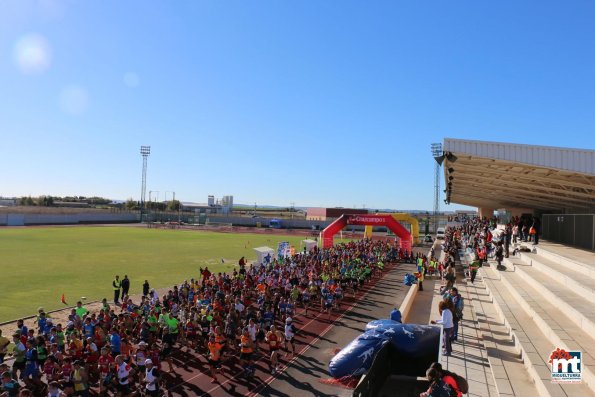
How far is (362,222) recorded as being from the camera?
36969mm

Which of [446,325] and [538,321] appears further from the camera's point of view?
[538,321]

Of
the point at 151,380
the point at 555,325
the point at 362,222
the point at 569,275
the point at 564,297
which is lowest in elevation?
the point at 151,380

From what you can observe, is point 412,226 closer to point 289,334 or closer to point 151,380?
point 289,334

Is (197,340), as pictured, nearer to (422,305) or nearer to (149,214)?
(422,305)

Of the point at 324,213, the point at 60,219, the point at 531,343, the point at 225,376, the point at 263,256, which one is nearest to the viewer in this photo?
the point at 531,343

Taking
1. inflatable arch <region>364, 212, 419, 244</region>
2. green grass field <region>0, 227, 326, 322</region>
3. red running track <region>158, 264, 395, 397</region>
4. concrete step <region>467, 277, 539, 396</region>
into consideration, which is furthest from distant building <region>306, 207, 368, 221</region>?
red running track <region>158, 264, 395, 397</region>

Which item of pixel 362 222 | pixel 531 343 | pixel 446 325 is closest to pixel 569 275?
pixel 531 343

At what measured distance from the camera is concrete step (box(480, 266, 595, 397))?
7488 millimetres

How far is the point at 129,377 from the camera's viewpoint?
9414 mm

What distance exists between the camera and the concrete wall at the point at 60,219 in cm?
7519

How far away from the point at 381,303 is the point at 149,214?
299ft

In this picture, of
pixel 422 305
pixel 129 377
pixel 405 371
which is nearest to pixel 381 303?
pixel 422 305

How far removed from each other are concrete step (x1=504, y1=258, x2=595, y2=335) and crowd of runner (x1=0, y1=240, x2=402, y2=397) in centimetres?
793

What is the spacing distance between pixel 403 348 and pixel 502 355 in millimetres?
3964
